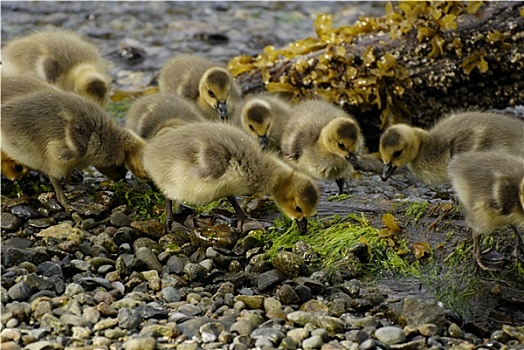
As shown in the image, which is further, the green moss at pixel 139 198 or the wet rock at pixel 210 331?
the green moss at pixel 139 198

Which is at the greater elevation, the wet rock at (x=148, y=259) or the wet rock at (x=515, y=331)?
the wet rock at (x=515, y=331)

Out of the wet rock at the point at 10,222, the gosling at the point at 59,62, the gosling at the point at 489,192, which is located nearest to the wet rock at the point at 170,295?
the wet rock at the point at 10,222

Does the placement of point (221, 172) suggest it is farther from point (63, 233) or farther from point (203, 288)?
point (63, 233)

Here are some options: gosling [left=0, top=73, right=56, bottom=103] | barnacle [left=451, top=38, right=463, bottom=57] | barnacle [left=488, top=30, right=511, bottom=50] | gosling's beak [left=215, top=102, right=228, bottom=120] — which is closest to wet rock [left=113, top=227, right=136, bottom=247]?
gosling [left=0, top=73, right=56, bottom=103]

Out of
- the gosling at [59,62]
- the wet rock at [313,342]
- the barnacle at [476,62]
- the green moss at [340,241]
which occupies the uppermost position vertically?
the barnacle at [476,62]

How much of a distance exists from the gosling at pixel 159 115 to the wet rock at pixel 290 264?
62.3 inches

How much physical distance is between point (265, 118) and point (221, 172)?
1385 mm

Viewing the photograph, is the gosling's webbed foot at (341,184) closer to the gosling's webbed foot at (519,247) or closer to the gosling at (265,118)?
the gosling at (265,118)

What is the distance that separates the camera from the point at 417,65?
7.45 m

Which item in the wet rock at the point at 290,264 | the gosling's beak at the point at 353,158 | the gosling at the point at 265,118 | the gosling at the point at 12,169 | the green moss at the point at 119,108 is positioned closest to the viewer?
the wet rock at the point at 290,264

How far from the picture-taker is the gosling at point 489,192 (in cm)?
456

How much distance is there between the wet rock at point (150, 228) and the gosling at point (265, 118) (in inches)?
44.7

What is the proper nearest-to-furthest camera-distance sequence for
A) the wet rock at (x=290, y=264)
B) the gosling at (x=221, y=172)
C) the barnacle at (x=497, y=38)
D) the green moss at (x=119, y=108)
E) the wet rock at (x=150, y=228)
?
the wet rock at (x=290, y=264) < the gosling at (x=221, y=172) < the wet rock at (x=150, y=228) < the barnacle at (x=497, y=38) < the green moss at (x=119, y=108)

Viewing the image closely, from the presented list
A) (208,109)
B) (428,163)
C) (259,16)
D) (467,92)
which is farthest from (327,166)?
(259,16)
